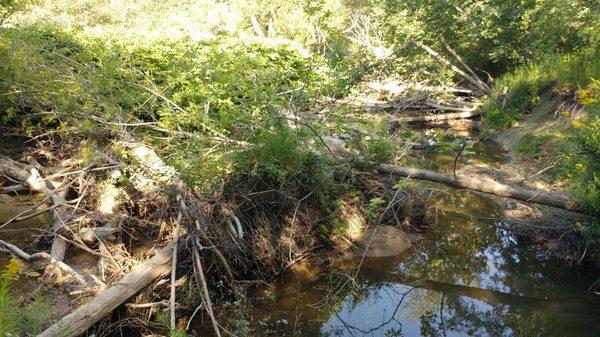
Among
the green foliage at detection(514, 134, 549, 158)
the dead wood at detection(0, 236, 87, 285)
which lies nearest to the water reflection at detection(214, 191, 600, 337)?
the dead wood at detection(0, 236, 87, 285)

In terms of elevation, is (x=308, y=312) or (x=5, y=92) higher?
(x=5, y=92)

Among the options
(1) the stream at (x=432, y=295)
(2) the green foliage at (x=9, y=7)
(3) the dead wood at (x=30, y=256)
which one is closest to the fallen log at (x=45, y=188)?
(3) the dead wood at (x=30, y=256)

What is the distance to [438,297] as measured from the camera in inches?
204

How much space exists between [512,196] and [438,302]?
1680 millimetres

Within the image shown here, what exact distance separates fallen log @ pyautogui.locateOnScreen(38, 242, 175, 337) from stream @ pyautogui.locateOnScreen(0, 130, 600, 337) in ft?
2.36

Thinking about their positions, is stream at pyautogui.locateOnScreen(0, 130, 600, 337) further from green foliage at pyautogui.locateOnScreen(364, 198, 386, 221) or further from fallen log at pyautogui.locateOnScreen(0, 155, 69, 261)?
green foliage at pyautogui.locateOnScreen(364, 198, 386, 221)

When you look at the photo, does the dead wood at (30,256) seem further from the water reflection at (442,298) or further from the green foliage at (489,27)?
the green foliage at (489,27)

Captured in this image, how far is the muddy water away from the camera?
15.1 ft

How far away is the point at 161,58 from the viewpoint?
10.2m

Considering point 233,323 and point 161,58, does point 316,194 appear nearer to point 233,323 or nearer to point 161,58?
point 233,323

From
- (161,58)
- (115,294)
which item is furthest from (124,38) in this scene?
(115,294)

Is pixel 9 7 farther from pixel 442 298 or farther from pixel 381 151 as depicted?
pixel 442 298

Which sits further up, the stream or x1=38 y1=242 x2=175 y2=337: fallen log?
x1=38 y1=242 x2=175 y2=337: fallen log

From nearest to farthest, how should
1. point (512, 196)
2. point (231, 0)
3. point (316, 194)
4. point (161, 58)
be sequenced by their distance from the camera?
point (512, 196), point (316, 194), point (161, 58), point (231, 0)
